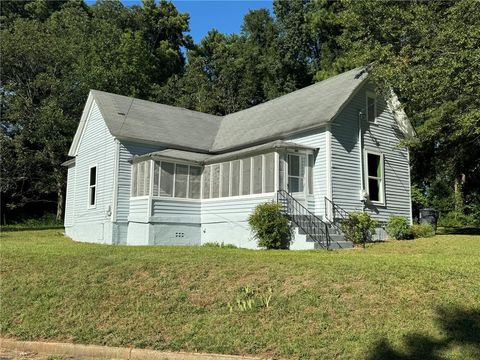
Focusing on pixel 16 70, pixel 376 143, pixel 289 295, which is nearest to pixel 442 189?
pixel 376 143

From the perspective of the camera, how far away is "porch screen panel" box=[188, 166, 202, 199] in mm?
18844

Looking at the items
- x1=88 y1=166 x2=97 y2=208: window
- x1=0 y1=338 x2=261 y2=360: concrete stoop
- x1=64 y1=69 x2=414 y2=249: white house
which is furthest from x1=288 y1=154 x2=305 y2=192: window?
x1=0 y1=338 x2=261 y2=360: concrete stoop

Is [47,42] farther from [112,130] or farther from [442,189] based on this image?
[442,189]

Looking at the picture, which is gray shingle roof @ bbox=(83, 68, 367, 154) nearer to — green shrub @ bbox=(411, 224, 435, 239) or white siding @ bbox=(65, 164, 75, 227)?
white siding @ bbox=(65, 164, 75, 227)

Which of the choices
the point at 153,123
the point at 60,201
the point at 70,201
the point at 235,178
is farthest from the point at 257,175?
the point at 60,201

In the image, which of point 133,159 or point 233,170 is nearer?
point 233,170

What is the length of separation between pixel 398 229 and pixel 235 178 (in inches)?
259

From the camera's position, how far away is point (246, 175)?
56.2 feet

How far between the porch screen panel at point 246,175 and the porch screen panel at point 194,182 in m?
2.64

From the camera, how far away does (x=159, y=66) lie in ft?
161

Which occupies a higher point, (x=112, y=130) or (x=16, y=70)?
(x=16, y=70)

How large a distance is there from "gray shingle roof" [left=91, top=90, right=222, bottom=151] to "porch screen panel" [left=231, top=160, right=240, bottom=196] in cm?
404

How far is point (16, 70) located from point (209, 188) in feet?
73.9

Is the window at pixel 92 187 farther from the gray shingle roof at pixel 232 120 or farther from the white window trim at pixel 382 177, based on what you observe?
the white window trim at pixel 382 177
